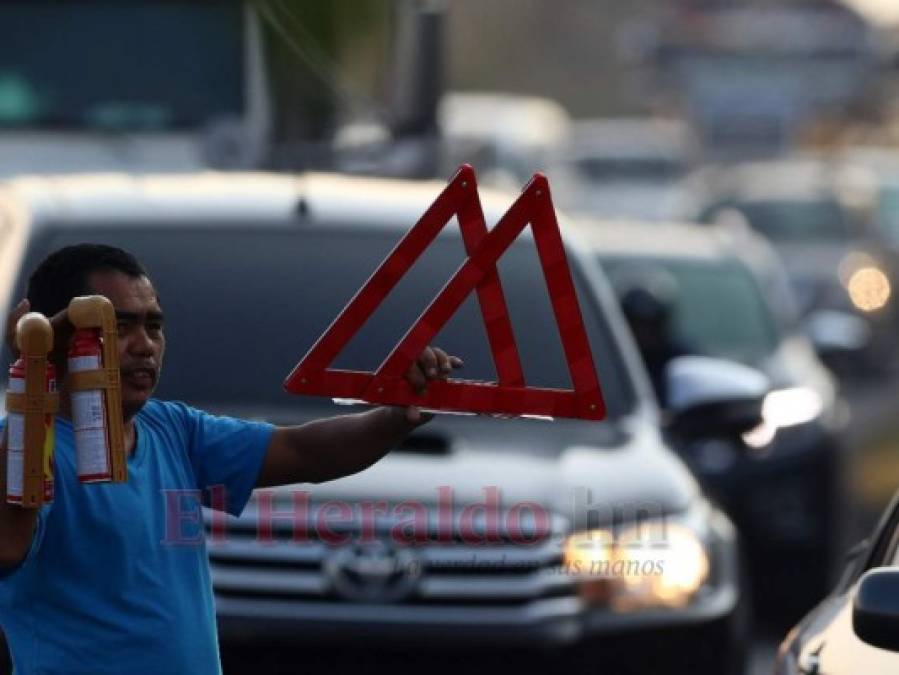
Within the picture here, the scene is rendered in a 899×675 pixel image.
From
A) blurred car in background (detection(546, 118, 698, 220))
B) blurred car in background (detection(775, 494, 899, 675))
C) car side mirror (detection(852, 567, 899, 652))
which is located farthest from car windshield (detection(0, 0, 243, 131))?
blurred car in background (detection(546, 118, 698, 220))

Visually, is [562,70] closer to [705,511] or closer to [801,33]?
[801,33]

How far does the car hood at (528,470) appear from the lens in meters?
7.57

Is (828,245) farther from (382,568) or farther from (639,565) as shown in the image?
(382,568)

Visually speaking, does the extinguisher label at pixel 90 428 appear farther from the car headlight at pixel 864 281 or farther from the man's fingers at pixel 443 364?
the car headlight at pixel 864 281

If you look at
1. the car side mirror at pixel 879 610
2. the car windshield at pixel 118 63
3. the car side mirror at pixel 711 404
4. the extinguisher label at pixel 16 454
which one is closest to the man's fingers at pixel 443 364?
the extinguisher label at pixel 16 454

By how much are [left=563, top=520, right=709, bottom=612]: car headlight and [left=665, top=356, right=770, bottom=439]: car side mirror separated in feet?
2.87

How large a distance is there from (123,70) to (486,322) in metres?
9.41

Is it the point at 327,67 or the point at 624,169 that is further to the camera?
the point at 624,169

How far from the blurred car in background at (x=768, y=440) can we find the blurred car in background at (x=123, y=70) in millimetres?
1849

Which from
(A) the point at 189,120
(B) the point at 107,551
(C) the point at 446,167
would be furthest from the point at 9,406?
(A) the point at 189,120

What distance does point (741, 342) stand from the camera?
43.7 ft

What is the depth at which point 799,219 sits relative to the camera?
30.4 meters

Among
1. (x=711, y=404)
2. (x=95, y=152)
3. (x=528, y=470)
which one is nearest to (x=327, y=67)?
(x=95, y=152)

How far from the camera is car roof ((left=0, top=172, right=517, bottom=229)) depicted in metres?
8.55
